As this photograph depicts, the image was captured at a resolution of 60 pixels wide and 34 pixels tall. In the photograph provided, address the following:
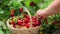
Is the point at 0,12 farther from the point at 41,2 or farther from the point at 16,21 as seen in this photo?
the point at 41,2

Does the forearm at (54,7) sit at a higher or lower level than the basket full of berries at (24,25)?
higher

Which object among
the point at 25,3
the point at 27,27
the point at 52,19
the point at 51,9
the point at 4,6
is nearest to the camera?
the point at 51,9

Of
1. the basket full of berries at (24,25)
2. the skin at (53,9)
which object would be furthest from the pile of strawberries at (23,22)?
the skin at (53,9)

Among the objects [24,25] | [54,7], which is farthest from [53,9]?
[24,25]

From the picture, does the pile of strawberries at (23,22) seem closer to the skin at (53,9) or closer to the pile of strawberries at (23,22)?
the pile of strawberries at (23,22)

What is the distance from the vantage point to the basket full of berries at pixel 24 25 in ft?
5.22

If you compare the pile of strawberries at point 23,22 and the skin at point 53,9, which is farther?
the pile of strawberries at point 23,22

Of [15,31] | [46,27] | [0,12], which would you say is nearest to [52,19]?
[46,27]

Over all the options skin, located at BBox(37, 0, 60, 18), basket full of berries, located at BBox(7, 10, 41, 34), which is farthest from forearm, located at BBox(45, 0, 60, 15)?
basket full of berries, located at BBox(7, 10, 41, 34)

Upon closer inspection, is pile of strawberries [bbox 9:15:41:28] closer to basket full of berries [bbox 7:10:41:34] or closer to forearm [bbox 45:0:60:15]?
basket full of berries [bbox 7:10:41:34]

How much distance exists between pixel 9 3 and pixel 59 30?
635 mm

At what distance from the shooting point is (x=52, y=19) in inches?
68.9

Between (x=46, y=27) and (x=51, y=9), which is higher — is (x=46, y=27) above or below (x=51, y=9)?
below

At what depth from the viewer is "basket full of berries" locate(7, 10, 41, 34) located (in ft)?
5.22
